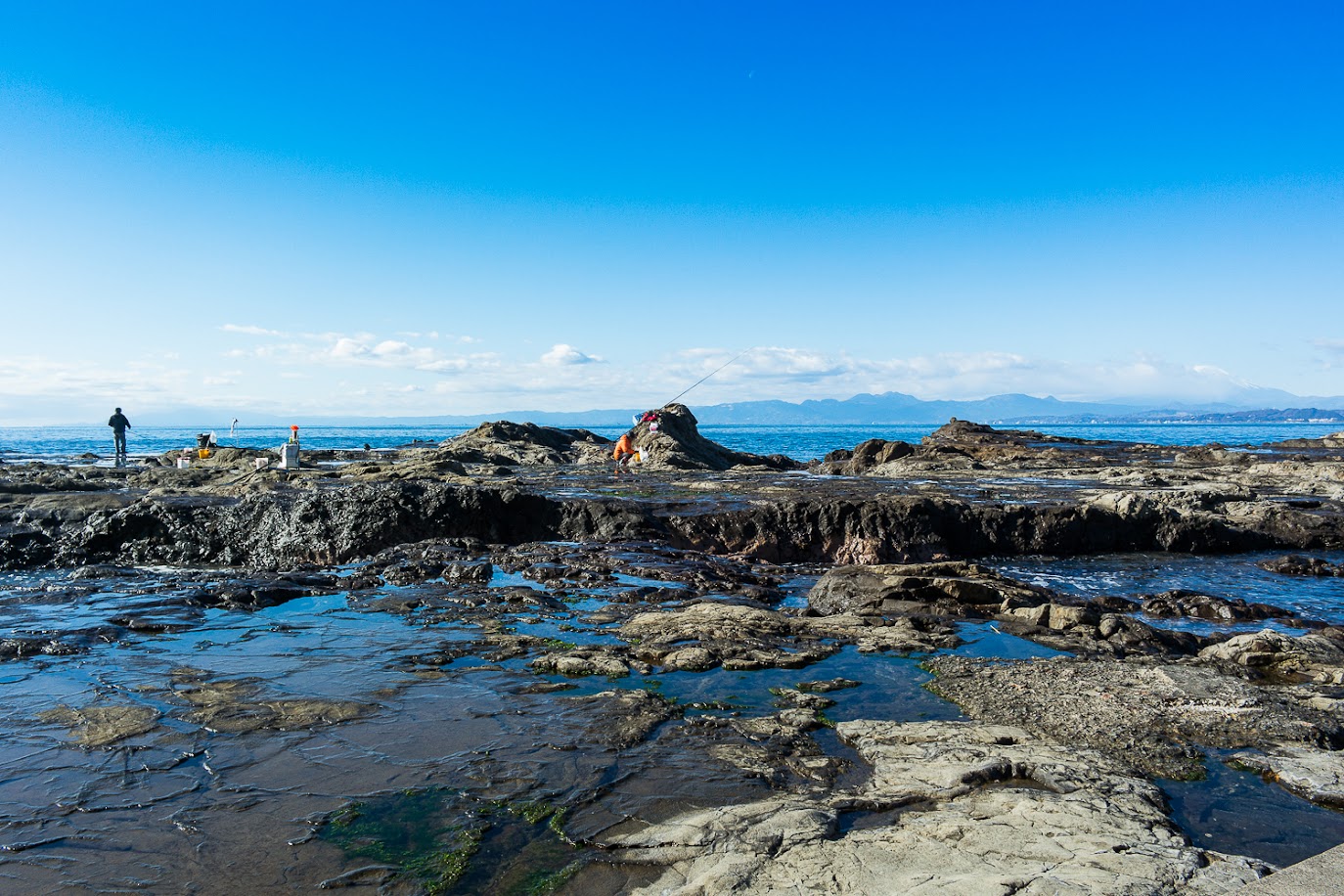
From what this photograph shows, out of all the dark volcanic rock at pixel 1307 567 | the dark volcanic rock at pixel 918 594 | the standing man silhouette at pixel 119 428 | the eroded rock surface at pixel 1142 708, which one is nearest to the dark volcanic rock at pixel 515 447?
the standing man silhouette at pixel 119 428

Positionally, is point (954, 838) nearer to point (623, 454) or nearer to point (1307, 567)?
point (1307, 567)

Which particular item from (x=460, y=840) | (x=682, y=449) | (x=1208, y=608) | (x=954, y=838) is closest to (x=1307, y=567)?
(x=1208, y=608)

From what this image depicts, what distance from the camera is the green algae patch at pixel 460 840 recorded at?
13.0ft

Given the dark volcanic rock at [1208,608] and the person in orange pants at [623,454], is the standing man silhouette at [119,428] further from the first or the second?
the dark volcanic rock at [1208,608]

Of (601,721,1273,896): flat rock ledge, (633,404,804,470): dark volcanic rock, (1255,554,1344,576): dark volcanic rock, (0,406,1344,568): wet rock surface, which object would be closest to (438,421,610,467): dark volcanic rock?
(633,404,804,470): dark volcanic rock

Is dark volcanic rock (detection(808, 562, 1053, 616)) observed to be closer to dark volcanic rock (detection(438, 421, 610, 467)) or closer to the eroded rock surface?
the eroded rock surface

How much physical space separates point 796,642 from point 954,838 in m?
4.20

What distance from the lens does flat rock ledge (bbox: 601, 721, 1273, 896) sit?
3.67m

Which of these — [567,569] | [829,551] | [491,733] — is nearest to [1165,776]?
[491,733]

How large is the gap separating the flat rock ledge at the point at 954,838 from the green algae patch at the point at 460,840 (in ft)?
1.33

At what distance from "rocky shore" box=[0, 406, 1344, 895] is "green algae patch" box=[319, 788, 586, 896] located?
10cm

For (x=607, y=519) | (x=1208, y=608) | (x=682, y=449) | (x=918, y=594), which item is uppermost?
(x=682, y=449)

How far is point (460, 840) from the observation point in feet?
14.2

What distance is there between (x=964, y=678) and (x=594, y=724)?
3419mm
